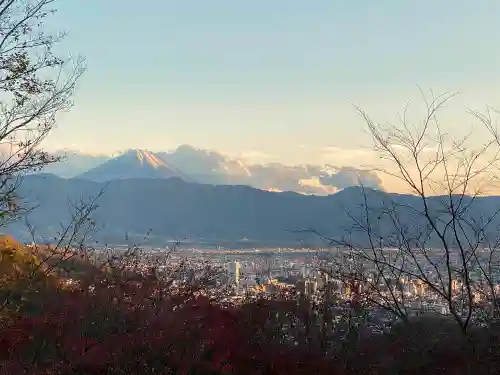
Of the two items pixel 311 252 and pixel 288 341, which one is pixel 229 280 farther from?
pixel 288 341

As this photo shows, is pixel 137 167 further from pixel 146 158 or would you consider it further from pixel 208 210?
pixel 208 210

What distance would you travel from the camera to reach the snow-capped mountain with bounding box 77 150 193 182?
3797 inches

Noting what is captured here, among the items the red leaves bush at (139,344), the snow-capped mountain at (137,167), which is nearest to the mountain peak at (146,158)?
the snow-capped mountain at (137,167)

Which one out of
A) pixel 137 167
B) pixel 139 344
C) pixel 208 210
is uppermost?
pixel 137 167

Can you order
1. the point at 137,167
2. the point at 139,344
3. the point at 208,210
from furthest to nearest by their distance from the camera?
the point at 137,167 < the point at 208,210 < the point at 139,344

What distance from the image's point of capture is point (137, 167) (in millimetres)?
102938

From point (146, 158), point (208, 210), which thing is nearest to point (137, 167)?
point (146, 158)

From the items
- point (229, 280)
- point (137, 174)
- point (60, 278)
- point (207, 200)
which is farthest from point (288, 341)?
point (137, 174)

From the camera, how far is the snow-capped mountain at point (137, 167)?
9644 centimetres

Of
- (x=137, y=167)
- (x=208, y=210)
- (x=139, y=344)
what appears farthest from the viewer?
(x=137, y=167)

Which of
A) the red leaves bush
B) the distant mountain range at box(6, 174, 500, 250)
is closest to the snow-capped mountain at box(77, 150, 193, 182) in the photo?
the distant mountain range at box(6, 174, 500, 250)

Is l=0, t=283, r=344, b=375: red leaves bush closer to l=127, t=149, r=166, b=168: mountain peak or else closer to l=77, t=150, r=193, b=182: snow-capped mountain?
l=77, t=150, r=193, b=182: snow-capped mountain

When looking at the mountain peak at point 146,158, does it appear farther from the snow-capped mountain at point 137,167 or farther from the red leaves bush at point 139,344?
the red leaves bush at point 139,344

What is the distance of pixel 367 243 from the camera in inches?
235
